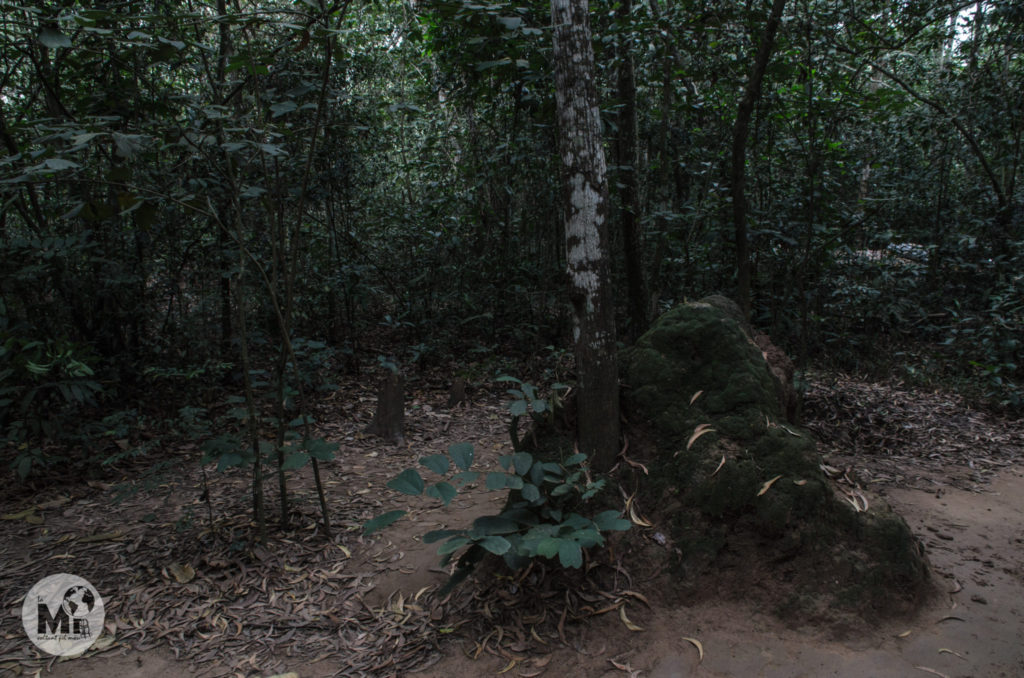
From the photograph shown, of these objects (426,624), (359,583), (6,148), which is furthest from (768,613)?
(6,148)

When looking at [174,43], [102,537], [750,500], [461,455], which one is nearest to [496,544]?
[461,455]

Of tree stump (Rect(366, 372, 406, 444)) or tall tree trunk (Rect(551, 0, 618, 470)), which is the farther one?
tree stump (Rect(366, 372, 406, 444))

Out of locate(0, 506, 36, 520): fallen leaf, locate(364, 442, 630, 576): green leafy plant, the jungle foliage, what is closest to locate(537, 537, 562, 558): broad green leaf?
locate(364, 442, 630, 576): green leafy plant

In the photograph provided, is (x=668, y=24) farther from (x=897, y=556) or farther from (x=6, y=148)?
(x=6, y=148)

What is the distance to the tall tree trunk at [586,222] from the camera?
281 centimetres

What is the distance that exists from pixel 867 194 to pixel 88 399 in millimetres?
11811

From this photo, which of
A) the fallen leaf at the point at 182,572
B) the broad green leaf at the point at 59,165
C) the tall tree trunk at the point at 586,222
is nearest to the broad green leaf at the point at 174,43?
the broad green leaf at the point at 59,165

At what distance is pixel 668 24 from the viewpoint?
5051 millimetres

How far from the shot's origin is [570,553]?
2.14 meters

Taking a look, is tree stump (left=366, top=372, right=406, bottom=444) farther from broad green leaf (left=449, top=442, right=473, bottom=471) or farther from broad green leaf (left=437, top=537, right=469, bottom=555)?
broad green leaf (left=437, top=537, right=469, bottom=555)

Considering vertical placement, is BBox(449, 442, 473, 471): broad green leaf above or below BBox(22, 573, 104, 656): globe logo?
above

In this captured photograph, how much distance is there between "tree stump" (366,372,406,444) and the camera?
523 cm

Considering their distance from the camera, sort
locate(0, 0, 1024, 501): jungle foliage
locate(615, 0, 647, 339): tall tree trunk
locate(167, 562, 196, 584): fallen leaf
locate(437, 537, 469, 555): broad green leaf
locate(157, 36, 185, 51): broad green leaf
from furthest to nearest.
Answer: locate(615, 0, 647, 339): tall tree trunk < locate(0, 0, 1024, 501): jungle foliage < locate(167, 562, 196, 584): fallen leaf < locate(157, 36, 185, 51): broad green leaf < locate(437, 537, 469, 555): broad green leaf

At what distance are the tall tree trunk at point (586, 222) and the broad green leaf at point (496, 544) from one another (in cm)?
84
